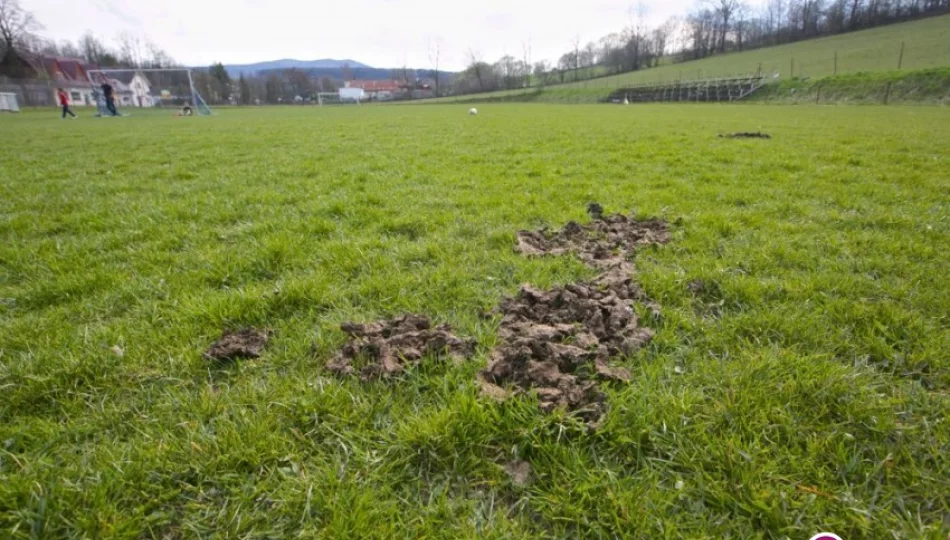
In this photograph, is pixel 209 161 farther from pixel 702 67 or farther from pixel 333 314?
pixel 702 67

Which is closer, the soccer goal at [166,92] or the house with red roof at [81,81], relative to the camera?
the soccer goal at [166,92]

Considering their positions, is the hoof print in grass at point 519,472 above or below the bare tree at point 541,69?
below

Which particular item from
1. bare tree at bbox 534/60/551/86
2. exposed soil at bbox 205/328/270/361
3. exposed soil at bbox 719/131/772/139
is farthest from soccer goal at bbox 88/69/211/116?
bare tree at bbox 534/60/551/86

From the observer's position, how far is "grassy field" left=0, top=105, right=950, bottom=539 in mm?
1536

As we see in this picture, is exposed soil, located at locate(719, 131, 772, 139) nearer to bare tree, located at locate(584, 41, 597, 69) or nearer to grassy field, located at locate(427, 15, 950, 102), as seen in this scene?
grassy field, located at locate(427, 15, 950, 102)

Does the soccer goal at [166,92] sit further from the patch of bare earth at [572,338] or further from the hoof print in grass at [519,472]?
the hoof print in grass at [519,472]

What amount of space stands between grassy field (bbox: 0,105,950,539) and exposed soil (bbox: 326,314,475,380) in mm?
100

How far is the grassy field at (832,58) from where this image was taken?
41.8 metres

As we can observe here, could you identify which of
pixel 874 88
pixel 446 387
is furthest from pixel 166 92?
pixel 874 88

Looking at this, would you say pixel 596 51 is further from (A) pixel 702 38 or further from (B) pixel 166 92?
(B) pixel 166 92

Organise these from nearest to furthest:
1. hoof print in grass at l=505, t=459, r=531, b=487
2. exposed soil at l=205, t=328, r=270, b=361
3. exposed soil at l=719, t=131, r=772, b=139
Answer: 1. hoof print in grass at l=505, t=459, r=531, b=487
2. exposed soil at l=205, t=328, r=270, b=361
3. exposed soil at l=719, t=131, r=772, b=139

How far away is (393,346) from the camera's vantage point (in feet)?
7.90

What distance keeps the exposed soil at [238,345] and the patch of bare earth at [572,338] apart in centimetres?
135

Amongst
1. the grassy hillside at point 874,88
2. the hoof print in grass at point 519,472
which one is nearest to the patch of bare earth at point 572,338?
the hoof print in grass at point 519,472
